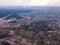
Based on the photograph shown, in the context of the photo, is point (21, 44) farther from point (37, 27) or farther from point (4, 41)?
point (37, 27)

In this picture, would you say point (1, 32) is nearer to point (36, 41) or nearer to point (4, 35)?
point (4, 35)

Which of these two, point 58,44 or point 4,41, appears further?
point 58,44

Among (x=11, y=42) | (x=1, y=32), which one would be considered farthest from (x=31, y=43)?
(x=1, y=32)

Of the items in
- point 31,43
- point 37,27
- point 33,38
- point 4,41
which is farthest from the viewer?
point 37,27

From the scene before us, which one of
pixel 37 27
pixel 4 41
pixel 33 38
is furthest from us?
pixel 37 27

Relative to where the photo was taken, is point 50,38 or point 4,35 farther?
point 50,38

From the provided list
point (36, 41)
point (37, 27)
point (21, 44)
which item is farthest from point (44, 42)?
point (37, 27)

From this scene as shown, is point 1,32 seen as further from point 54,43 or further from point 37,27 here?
point 37,27

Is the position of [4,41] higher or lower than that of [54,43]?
higher

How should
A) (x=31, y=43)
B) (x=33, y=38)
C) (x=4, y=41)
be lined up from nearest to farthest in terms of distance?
(x=4, y=41)
(x=31, y=43)
(x=33, y=38)

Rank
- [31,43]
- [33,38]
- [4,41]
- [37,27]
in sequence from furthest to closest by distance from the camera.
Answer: [37,27] < [33,38] < [31,43] < [4,41]
